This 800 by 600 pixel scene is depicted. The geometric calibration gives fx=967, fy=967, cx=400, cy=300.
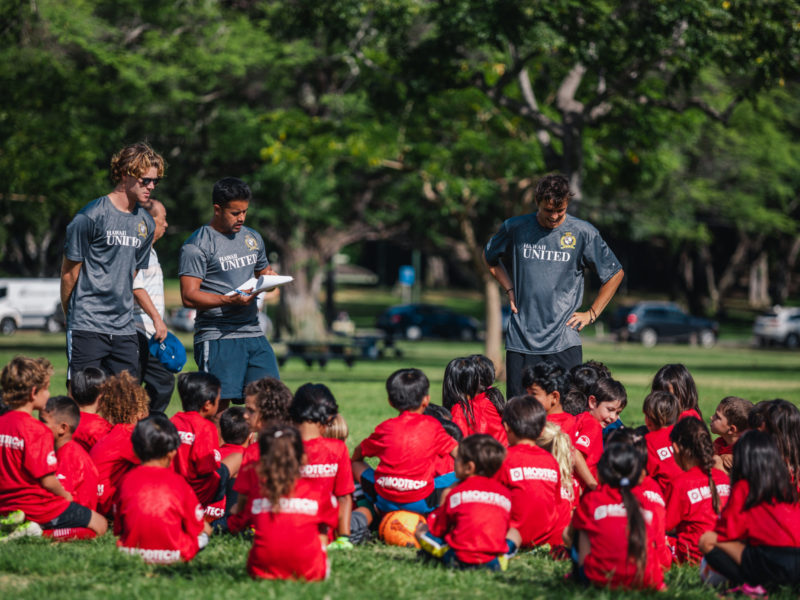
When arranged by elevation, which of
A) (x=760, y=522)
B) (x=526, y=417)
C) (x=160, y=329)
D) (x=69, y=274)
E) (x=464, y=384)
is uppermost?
(x=69, y=274)

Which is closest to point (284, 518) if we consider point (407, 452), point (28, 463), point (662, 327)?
point (407, 452)

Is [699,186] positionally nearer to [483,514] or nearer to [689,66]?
[689,66]

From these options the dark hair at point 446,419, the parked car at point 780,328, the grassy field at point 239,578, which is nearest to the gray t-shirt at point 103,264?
the grassy field at point 239,578

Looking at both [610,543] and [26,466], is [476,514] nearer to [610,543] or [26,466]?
[610,543]

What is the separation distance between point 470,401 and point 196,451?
1.92m

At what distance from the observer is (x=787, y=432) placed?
554cm

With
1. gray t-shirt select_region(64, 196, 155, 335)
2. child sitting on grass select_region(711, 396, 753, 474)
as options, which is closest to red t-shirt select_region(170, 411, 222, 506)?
gray t-shirt select_region(64, 196, 155, 335)

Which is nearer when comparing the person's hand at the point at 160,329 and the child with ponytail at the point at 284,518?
the child with ponytail at the point at 284,518

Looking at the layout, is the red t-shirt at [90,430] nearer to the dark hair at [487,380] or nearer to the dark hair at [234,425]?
the dark hair at [234,425]

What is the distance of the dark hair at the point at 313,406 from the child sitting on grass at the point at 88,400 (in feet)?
5.49

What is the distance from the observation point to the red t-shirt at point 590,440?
6.57 m

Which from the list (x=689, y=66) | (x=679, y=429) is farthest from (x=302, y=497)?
(x=689, y=66)

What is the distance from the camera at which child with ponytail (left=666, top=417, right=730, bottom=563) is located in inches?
217

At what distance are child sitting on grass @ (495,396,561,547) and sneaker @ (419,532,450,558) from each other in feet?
1.84
